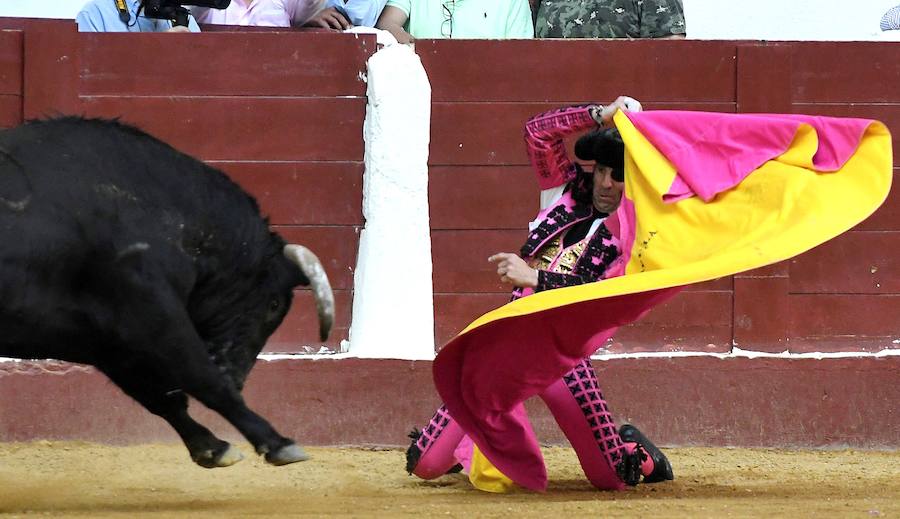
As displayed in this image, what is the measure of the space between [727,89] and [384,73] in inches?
49.2

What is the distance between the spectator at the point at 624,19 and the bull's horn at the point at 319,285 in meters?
2.03

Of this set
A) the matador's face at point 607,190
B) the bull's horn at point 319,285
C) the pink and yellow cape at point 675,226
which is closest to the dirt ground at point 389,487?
the pink and yellow cape at point 675,226

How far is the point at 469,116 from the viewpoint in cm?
531

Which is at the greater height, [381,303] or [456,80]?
[456,80]

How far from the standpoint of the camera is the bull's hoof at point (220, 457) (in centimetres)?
372

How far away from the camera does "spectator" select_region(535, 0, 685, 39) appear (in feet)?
17.9

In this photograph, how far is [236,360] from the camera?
149 inches

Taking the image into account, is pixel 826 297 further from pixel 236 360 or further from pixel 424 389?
pixel 236 360

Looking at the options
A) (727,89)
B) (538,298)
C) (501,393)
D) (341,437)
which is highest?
(727,89)

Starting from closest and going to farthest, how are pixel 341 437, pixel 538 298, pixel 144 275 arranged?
pixel 144 275 → pixel 538 298 → pixel 341 437

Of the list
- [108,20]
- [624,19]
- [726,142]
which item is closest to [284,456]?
[726,142]

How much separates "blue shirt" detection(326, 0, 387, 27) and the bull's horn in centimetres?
182

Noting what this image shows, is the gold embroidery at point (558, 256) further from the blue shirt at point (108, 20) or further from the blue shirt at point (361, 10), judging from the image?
the blue shirt at point (108, 20)

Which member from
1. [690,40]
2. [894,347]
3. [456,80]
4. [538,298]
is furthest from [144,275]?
[894,347]
